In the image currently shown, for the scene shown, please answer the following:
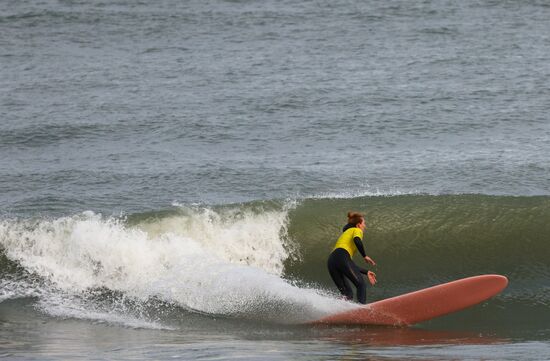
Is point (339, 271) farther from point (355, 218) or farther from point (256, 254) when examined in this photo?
point (256, 254)

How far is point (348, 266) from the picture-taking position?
39.7ft

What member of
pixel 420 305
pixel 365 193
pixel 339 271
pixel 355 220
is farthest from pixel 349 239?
pixel 365 193

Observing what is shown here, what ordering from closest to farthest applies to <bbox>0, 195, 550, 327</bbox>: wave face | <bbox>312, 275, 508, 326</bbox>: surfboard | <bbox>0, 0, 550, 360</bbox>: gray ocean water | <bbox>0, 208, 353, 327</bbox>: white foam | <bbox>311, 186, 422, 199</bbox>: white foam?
<bbox>312, 275, 508, 326</bbox>: surfboard, <bbox>0, 0, 550, 360</bbox>: gray ocean water, <bbox>0, 208, 353, 327</bbox>: white foam, <bbox>0, 195, 550, 327</bbox>: wave face, <bbox>311, 186, 422, 199</bbox>: white foam

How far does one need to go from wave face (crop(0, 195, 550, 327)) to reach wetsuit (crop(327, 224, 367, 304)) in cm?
30

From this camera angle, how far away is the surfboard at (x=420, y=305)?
11.7 metres

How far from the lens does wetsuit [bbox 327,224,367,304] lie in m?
12.1

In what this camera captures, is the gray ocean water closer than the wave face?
Yes

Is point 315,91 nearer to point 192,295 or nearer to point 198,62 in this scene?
point 198,62

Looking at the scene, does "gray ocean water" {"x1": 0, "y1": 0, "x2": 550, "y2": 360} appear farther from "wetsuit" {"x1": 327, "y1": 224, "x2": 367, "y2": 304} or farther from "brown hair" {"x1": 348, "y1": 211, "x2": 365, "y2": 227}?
"brown hair" {"x1": 348, "y1": 211, "x2": 365, "y2": 227}

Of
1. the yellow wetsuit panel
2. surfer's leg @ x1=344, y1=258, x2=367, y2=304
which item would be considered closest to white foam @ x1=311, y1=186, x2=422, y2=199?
the yellow wetsuit panel

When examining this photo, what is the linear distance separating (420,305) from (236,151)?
27.9ft

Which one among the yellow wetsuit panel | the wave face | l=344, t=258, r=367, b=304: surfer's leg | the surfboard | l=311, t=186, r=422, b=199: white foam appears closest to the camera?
the surfboard

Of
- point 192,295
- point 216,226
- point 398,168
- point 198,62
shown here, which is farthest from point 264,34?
point 192,295

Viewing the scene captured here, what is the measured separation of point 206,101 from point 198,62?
3.21 metres
